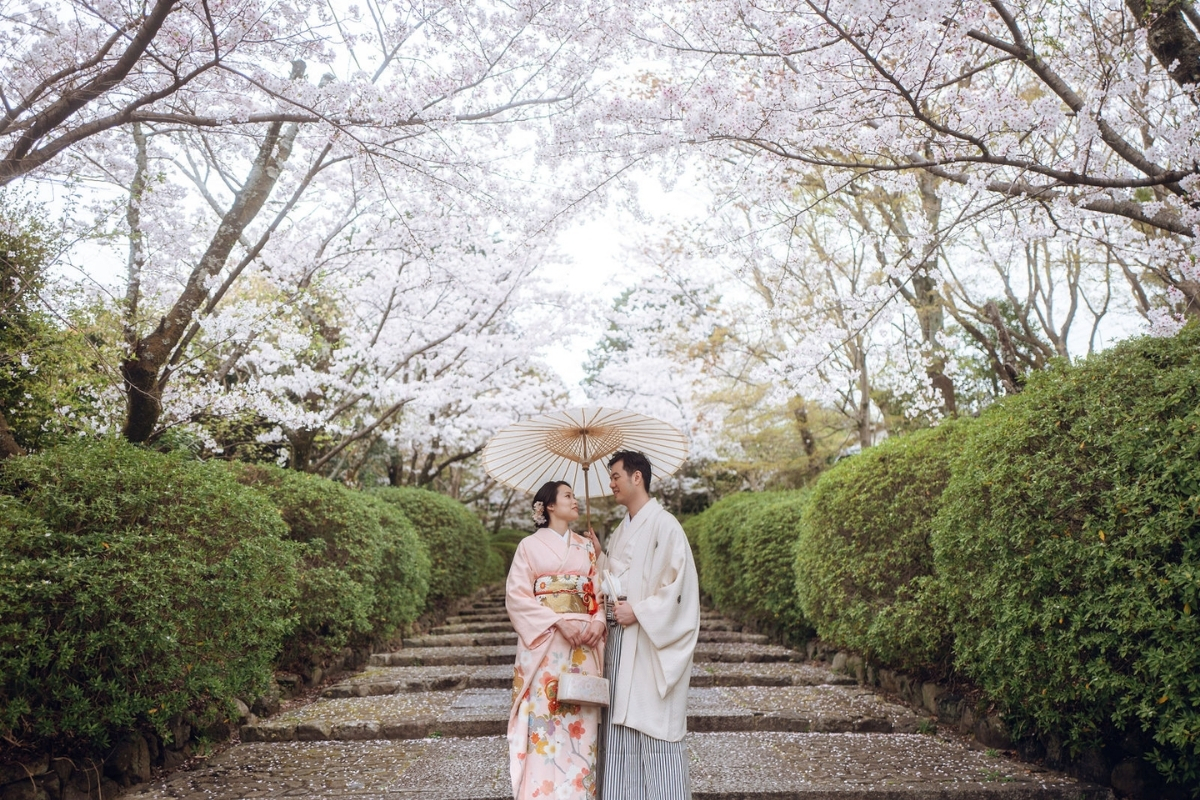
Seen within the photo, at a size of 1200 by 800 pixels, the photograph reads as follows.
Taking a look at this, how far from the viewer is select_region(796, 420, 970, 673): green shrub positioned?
542 cm

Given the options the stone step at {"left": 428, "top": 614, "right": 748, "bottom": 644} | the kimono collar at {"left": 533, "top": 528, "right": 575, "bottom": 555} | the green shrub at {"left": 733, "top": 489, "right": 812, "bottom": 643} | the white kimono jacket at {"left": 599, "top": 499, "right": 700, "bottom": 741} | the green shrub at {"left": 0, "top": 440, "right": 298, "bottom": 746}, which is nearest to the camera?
the white kimono jacket at {"left": 599, "top": 499, "right": 700, "bottom": 741}

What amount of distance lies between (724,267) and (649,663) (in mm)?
10389

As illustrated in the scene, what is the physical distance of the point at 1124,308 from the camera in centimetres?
1358

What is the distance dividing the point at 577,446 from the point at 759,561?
234 inches

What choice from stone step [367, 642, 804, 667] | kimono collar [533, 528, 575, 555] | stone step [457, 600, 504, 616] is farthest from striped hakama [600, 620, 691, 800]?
stone step [457, 600, 504, 616]

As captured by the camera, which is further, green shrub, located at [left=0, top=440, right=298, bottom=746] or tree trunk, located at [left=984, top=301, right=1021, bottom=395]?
tree trunk, located at [left=984, top=301, right=1021, bottom=395]

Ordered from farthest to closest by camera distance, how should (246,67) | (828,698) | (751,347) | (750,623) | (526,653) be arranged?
(751,347) < (750,623) < (828,698) < (246,67) < (526,653)

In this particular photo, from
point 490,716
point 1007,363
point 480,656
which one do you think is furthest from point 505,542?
point 1007,363

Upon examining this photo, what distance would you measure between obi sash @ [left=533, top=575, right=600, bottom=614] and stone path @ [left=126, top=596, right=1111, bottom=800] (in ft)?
3.80

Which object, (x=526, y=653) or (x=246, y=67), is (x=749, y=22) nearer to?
(x=246, y=67)

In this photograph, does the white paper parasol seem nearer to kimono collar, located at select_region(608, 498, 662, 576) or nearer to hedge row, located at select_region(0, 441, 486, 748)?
kimono collar, located at select_region(608, 498, 662, 576)

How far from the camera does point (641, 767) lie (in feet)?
10.2

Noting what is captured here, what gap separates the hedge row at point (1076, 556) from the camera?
119 inches

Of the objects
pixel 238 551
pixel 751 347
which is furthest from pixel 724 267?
pixel 238 551
